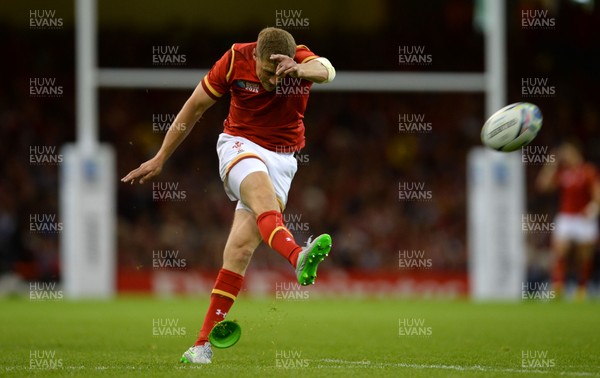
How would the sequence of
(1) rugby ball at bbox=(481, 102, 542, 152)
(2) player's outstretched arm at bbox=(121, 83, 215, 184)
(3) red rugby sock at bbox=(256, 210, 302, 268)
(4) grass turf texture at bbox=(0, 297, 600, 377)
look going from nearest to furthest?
1. (3) red rugby sock at bbox=(256, 210, 302, 268)
2. (4) grass turf texture at bbox=(0, 297, 600, 377)
3. (2) player's outstretched arm at bbox=(121, 83, 215, 184)
4. (1) rugby ball at bbox=(481, 102, 542, 152)

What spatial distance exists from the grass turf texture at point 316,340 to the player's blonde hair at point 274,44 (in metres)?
1.57

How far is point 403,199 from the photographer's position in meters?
20.8

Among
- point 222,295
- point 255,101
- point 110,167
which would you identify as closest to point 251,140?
point 255,101

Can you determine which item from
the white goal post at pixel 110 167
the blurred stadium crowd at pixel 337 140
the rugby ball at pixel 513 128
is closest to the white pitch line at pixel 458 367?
the rugby ball at pixel 513 128

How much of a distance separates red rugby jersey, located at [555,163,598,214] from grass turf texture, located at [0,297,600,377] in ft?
9.56

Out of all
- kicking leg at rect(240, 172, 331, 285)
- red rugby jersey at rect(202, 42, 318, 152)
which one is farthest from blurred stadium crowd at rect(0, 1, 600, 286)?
kicking leg at rect(240, 172, 331, 285)

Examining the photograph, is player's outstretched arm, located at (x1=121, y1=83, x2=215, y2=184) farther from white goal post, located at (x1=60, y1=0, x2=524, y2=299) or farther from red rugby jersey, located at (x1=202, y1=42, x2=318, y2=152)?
white goal post, located at (x1=60, y1=0, x2=524, y2=299)

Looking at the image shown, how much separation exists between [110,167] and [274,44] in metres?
9.96

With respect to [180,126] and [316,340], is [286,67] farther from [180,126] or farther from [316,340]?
[316,340]

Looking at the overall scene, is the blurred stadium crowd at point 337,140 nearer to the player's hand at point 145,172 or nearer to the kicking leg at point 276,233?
the player's hand at point 145,172

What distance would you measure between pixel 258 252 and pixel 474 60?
295 inches

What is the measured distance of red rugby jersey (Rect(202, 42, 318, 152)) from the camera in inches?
261

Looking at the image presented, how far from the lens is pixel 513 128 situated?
7391 millimetres

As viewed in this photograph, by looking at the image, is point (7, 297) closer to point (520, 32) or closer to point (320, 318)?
point (320, 318)
